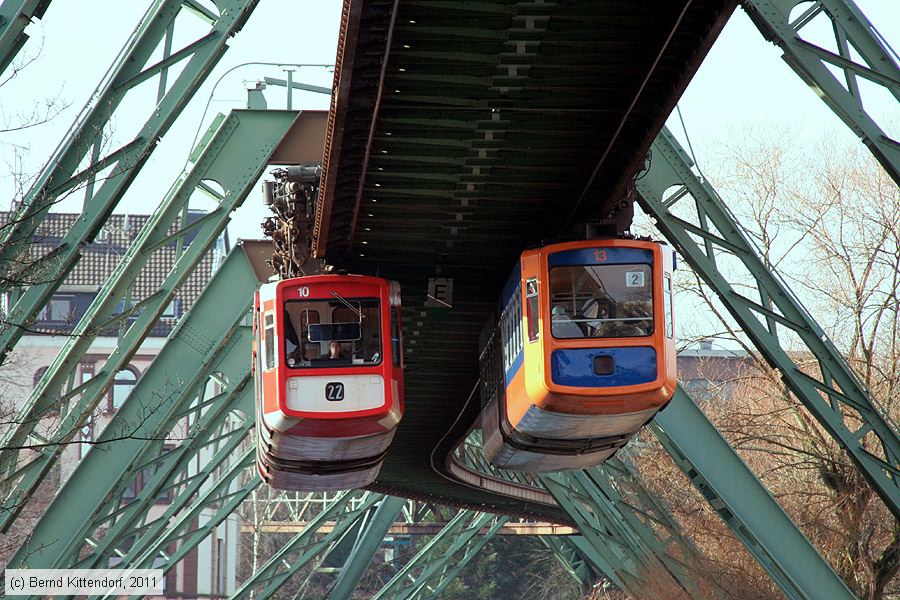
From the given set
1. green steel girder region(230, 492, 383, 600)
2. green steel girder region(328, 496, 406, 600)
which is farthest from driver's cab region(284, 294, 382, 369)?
green steel girder region(328, 496, 406, 600)

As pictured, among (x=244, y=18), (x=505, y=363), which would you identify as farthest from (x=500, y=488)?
(x=244, y=18)

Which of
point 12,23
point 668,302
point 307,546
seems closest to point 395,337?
point 668,302

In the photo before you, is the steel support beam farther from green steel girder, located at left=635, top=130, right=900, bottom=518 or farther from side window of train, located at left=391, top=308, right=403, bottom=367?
green steel girder, located at left=635, top=130, right=900, bottom=518

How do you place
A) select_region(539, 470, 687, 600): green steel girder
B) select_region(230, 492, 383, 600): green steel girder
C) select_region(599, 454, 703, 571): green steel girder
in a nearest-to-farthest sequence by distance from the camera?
select_region(599, 454, 703, 571): green steel girder < select_region(539, 470, 687, 600): green steel girder < select_region(230, 492, 383, 600): green steel girder

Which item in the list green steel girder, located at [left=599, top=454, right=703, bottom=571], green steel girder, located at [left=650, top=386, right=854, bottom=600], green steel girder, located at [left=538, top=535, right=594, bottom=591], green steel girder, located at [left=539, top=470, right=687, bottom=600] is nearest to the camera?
green steel girder, located at [left=650, top=386, right=854, bottom=600]

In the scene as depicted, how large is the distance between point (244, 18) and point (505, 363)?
567 centimetres

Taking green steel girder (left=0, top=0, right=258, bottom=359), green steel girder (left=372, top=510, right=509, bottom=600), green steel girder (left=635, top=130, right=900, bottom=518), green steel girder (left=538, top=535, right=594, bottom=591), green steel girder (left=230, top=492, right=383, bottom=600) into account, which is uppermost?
green steel girder (left=0, top=0, right=258, bottom=359)

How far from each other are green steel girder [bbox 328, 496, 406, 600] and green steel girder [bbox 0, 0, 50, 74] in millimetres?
24802

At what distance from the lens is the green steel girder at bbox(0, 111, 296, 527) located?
15320 mm

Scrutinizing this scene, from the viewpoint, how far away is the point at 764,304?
15312 mm

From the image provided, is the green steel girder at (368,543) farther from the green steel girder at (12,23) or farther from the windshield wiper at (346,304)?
the green steel girder at (12,23)

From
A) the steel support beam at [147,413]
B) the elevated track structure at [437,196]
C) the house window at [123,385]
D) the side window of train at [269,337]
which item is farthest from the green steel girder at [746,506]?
the house window at [123,385]

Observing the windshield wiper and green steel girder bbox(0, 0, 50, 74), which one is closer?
green steel girder bbox(0, 0, 50, 74)

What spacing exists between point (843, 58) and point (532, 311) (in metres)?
4.12
